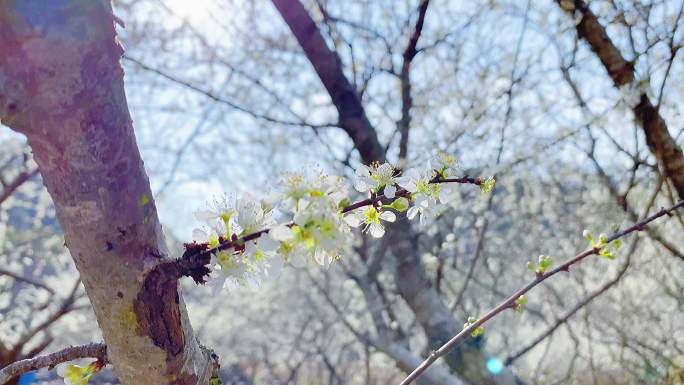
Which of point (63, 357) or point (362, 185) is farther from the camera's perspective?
point (362, 185)

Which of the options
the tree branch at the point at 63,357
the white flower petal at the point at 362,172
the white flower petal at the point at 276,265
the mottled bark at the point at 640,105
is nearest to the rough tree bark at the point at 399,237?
the mottled bark at the point at 640,105

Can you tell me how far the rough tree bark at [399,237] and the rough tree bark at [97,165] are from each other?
1.62 m

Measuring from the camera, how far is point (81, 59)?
63cm

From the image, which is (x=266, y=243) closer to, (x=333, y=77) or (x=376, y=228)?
(x=376, y=228)

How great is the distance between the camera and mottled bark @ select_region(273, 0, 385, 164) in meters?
2.19

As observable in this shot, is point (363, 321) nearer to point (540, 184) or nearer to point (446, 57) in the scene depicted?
point (540, 184)

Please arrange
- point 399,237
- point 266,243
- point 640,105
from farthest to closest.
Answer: point 399,237 < point 640,105 < point 266,243

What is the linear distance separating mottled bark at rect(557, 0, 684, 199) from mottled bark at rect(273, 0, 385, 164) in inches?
36.4

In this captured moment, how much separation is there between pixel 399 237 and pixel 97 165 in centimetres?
210

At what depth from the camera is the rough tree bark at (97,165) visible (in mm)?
609

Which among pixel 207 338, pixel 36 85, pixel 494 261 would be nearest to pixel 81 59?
pixel 36 85

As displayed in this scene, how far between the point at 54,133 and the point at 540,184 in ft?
22.7

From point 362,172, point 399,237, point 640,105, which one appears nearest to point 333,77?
point 399,237

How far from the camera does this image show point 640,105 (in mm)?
1987
